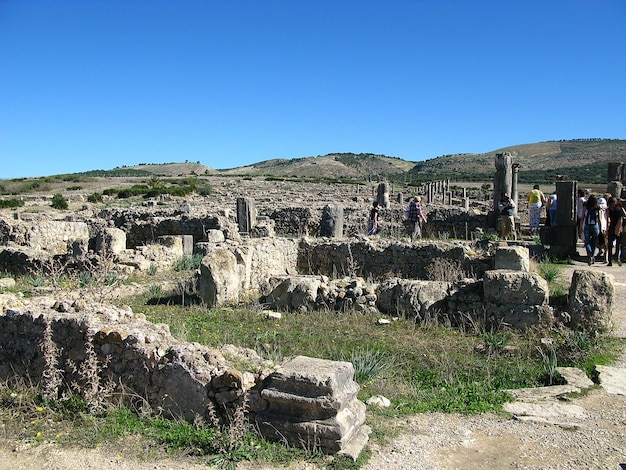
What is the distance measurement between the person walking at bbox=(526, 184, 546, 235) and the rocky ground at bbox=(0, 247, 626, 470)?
1347 cm

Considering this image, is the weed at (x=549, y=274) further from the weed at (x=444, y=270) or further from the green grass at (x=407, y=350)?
the green grass at (x=407, y=350)

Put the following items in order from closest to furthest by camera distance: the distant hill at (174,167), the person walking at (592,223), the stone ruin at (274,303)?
the stone ruin at (274,303)
the person walking at (592,223)
the distant hill at (174,167)

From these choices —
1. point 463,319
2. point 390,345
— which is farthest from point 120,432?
point 463,319

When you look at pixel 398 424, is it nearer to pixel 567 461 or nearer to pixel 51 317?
pixel 567 461

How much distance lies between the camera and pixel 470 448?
4.68m

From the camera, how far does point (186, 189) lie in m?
42.5

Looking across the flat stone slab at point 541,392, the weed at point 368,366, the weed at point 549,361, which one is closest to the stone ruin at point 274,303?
the weed at point 549,361

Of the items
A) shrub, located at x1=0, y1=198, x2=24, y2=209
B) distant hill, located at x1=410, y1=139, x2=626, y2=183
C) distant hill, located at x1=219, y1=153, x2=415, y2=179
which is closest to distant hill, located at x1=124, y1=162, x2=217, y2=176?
distant hill, located at x1=219, y1=153, x2=415, y2=179

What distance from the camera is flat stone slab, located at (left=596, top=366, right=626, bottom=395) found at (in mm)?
5906

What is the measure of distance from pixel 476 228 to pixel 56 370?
1667 centimetres

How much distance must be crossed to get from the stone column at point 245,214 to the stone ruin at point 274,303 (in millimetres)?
1152

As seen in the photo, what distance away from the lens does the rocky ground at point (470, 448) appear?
437cm

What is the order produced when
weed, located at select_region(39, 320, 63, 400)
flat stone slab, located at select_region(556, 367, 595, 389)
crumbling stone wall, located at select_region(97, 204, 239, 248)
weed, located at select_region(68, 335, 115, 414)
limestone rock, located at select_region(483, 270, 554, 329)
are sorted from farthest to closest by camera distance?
crumbling stone wall, located at select_region(97, 204, 239, 248), limestone rock, located at select_region(483, 270, 554, 329), flat stone slab, located at select_region(556, 367, 595, 389), weed, located at select_region(39, 320, 63, 400), weed, located at select_region(68, 335, 115, 414)

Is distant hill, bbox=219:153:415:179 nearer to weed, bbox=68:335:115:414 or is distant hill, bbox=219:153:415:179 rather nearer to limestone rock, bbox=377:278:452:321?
limestone rock, bbox=377:278:452:321
